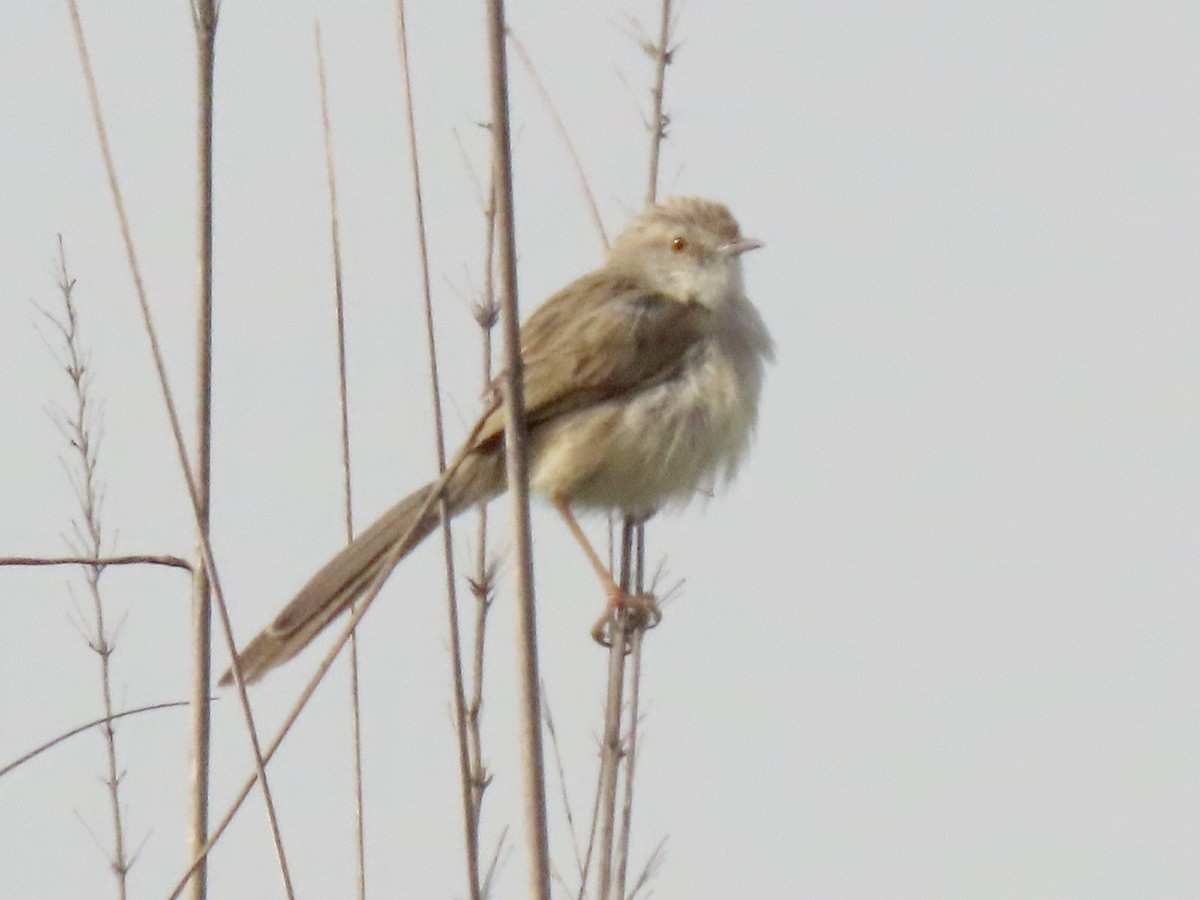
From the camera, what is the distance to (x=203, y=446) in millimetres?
2811

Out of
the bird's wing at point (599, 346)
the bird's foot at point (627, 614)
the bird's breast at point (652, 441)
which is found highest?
the bird's wing at point (599, 346)

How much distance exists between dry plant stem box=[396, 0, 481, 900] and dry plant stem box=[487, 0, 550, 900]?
28 centimetres

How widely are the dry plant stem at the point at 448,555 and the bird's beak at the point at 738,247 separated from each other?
2186 mm

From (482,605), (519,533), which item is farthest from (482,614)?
(519,533)

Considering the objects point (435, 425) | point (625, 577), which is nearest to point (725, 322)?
point (625, 577)

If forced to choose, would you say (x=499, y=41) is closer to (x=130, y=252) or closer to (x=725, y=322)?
(x=130, y=252)

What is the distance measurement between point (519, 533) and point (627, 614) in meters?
0.76

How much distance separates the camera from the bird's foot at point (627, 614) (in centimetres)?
324

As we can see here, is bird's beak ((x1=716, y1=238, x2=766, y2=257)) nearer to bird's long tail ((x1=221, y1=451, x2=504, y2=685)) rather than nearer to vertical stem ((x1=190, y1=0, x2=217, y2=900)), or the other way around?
bird's long tail ((x1=221, y1=451, x2=504, y2=685))

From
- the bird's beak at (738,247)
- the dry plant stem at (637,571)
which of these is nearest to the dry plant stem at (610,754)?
A: the dry plant stem at (637,571)

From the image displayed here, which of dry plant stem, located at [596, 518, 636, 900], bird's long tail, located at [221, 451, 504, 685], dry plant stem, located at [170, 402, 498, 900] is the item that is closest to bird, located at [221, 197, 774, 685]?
bird's long tail, located at [221, 451, 504, 685]

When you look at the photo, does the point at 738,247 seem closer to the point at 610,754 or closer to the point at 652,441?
the point at 652,441

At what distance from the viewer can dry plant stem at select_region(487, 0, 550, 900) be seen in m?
2.39

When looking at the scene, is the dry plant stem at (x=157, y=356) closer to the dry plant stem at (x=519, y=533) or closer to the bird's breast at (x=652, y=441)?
the dry plant stem at (x=519, y=533)
